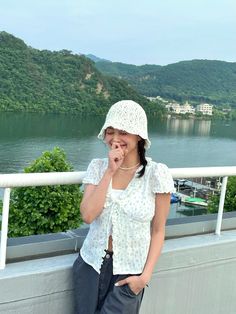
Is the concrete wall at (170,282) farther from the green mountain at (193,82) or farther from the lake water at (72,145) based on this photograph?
the green mountain at (193,82)

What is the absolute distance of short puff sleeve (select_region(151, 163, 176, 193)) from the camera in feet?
4.71

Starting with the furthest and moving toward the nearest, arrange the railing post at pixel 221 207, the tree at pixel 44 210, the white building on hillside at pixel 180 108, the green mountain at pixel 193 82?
the green mountain at pixel 193 82
the white building on hillside at pixel 180 108
the tree at pixel 44 210
the railing post at pixel 221 207

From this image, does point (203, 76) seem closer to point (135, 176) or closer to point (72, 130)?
point (72, 130)

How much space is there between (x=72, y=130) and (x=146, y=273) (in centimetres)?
5750

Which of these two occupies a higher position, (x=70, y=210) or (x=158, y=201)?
(x=158, y=201)

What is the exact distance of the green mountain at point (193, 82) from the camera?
11106 centimetres

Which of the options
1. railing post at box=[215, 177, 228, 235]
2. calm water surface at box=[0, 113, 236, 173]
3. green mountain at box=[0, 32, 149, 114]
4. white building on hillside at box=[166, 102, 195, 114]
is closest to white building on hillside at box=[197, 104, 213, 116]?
white building on hillside at box=[166, 102, 195, 114]

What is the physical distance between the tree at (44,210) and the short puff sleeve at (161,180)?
8.24 meters

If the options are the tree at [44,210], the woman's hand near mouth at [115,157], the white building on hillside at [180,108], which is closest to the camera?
the woman's hand near mouth at [115,157]

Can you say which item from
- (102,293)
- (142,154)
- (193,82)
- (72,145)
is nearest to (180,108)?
(193,82)

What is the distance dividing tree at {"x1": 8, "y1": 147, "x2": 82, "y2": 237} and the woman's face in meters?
8.27

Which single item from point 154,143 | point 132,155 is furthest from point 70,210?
point 154,143

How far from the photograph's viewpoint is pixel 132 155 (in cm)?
148

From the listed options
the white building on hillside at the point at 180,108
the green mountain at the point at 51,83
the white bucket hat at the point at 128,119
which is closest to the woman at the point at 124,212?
the white bucket hat at the point at 128,119
